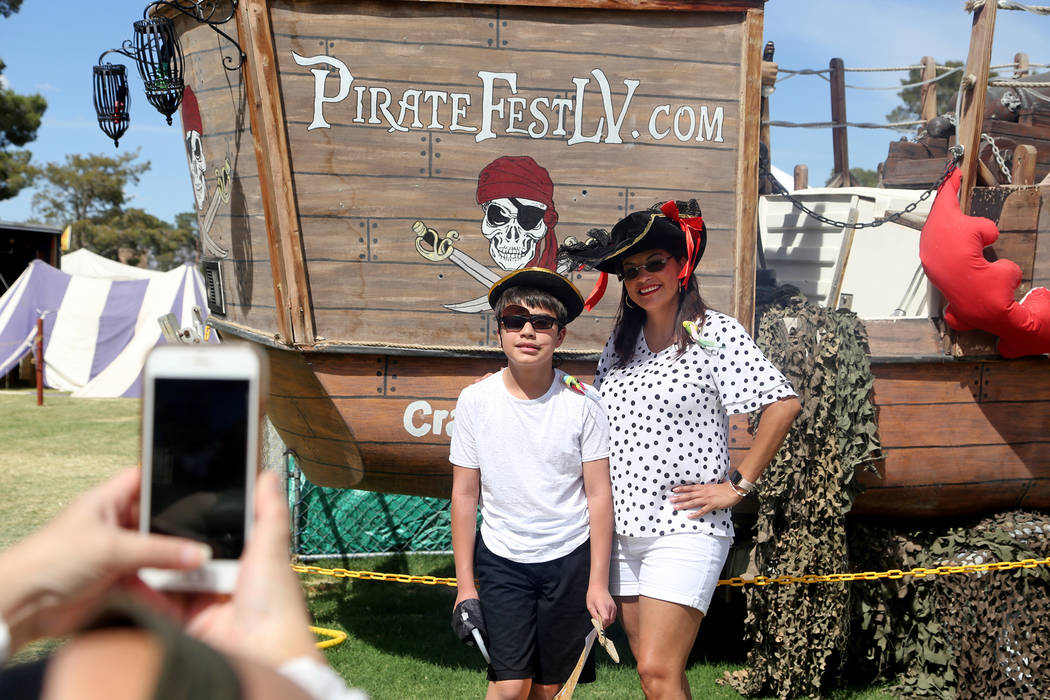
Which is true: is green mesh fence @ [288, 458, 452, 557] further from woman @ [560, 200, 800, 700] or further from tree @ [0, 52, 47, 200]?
tree @ [0, 52, 47, 200]

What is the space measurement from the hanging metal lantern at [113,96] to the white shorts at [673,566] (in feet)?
11.4

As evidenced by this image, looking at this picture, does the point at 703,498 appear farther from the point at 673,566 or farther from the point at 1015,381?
the point at 1015,381

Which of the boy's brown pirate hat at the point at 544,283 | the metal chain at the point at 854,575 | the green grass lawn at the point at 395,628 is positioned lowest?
the green grass lawn at the point at 395,628

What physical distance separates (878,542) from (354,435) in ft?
8.91

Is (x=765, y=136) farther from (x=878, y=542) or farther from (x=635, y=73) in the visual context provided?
(x=878, y=542)

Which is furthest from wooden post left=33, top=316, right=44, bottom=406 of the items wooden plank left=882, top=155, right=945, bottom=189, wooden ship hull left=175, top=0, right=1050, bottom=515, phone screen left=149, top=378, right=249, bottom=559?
phone screen left=149, top=378, right=249, bottom=559

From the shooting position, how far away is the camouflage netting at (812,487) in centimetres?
405

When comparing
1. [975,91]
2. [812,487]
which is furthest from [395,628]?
[975,91]

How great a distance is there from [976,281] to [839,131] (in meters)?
3.53

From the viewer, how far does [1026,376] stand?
14.1ft

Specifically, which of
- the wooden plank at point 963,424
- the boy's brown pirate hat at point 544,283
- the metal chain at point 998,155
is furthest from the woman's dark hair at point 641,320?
the metal chain at point 998,155

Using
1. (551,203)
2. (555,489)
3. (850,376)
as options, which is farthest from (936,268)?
(555,489)

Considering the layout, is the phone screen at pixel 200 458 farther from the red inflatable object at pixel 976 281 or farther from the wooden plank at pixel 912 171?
the wooden plank at pixel 912 171

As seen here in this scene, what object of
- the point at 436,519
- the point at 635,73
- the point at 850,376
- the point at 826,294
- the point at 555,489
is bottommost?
the point at 436,519
